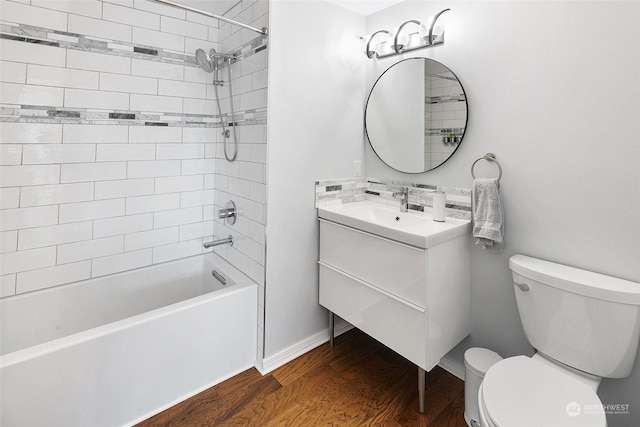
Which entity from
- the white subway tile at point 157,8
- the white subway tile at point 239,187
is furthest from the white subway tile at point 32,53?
the white subway tile at point 239,187

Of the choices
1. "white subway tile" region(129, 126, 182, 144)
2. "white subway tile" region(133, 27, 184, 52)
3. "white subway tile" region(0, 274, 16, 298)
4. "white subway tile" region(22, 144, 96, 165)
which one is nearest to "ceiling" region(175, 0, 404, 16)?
"white subway tile" region(133, 27, 184, 52)

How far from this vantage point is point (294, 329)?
2135 millimetres

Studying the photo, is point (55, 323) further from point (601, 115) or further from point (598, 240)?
point (601, 115)

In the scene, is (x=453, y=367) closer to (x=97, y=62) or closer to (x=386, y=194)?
(x=386, y=194)

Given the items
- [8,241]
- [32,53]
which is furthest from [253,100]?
[8,241]

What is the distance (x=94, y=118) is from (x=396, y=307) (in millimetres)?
2165

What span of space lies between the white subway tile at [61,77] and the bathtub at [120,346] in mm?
1228

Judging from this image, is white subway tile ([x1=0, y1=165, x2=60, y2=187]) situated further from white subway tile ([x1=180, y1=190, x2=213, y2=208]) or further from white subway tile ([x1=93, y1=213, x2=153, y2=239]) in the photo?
white subway tile ([x1=180, y1=190, x2=213, y2=208])

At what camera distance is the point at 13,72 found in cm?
174

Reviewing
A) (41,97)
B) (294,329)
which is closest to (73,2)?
(41,97)

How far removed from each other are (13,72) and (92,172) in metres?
0.63

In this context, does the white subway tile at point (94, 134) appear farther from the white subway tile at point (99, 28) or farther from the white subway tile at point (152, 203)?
the white subway tile at point (99, 28)

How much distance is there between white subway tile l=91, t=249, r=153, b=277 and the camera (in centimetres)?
211

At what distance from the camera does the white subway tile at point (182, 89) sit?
2.24 metres
